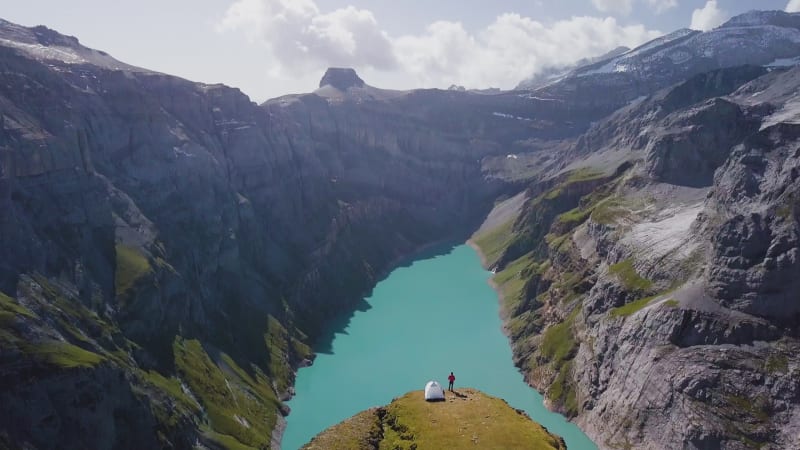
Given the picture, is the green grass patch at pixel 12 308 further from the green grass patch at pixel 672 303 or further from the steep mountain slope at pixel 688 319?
the green grass patch at pixel 672 303

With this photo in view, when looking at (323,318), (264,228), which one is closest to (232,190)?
(264,228)

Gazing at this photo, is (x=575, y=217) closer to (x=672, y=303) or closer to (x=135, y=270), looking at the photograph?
(x=672, y=303)

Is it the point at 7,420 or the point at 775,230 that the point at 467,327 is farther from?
the point at 7,420

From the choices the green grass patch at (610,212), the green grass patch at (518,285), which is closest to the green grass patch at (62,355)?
the green grass patch at (610,212)

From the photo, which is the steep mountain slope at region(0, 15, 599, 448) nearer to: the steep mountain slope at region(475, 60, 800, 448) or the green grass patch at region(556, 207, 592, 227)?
the steep mountain slope at region(475, 60, 800, 448)

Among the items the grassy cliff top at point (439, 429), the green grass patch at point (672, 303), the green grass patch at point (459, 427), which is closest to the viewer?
the green grass patch at point (459, 427)

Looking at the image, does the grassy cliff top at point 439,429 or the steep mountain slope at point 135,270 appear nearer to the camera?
the grassy cliff top at point 439,429
